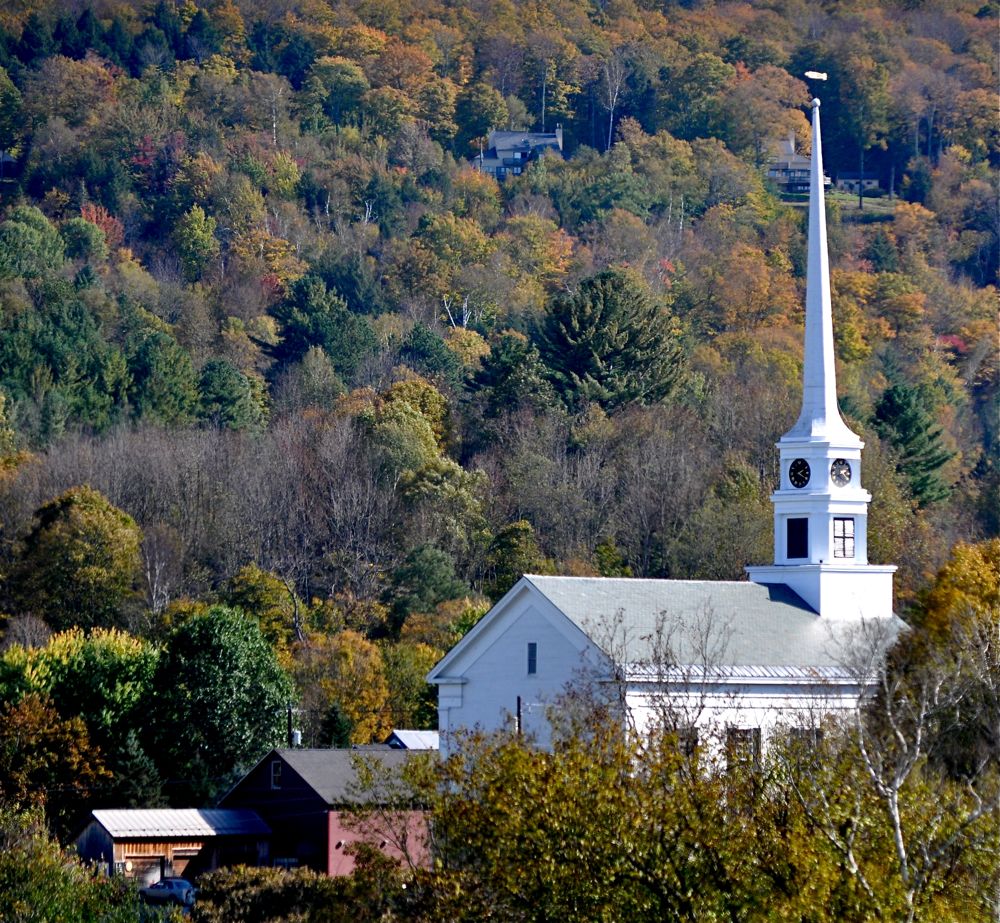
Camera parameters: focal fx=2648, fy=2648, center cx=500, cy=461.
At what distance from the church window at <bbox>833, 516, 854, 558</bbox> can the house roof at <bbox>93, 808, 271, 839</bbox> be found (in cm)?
1484

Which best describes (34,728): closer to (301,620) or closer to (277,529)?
(301,620)

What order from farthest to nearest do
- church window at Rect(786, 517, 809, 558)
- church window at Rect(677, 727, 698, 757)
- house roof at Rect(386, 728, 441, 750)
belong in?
house roof at Rect(386, 728, 441, 750) → church window at Rect(786, 517, 809, 558) → church window at Rect(677, 727, 698, 757)

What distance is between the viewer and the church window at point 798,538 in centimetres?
5697

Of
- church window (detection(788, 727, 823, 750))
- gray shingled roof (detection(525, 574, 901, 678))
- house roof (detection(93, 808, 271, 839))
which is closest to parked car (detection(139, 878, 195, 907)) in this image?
house roof (detection(93, 808, 271, 839))

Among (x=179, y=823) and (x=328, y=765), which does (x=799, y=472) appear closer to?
(x=328, y=765)

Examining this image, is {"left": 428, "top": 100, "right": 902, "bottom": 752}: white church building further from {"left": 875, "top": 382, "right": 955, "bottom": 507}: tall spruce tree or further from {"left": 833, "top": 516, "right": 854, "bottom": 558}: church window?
{"left": 875, "top": 382, "right": 955, "bottom": 507}: tall spruce tree

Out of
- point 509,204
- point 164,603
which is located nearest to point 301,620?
point 164,603

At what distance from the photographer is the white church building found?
166ft

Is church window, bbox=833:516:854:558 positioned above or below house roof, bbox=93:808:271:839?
above

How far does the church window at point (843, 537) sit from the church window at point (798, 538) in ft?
1.96

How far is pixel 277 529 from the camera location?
304 feet

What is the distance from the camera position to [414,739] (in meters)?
66.9

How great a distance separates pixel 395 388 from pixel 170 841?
171 feet

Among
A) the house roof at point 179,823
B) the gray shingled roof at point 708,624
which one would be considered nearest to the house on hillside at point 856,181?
the house roof at point 179,823
